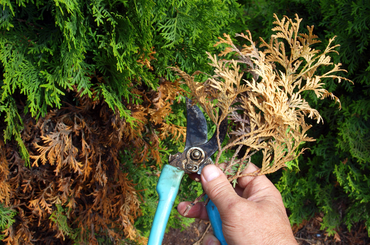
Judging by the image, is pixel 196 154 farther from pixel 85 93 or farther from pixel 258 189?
pixel 85 93

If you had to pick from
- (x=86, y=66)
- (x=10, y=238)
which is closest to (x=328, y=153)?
(x=86, y=66)

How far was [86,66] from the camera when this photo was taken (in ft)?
6.30

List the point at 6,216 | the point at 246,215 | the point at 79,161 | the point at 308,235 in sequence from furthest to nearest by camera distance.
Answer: the point at 308,235 → the point at 79,161 → the point at 6,216 → the point at 246,215

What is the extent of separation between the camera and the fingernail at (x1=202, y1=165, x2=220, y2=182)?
4.75 feet

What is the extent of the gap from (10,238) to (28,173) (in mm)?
675

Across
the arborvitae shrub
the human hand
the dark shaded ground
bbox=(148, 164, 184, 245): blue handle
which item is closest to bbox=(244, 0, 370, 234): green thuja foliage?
the dark shaded ground

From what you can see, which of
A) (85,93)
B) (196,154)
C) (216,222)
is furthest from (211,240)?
(85,93)

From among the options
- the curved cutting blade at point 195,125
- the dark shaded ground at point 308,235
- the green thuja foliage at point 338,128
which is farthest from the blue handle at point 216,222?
the dark shaded ground at point 308,235

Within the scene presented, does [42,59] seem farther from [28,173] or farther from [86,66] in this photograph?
[28,173]

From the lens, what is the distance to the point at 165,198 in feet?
4.83

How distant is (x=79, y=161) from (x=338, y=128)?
2895mm

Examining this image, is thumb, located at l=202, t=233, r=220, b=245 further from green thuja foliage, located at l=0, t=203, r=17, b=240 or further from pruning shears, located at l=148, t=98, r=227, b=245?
green thuja foliage, located at l=0, t=203, r=17, b=240

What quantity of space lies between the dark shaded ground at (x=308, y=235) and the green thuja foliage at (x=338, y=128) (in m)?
0.45

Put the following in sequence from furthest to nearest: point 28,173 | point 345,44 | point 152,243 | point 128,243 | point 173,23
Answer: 1. point 128,243
2. point 345,44
3. point 28,173
4. point 173,23
5. point 152,243
